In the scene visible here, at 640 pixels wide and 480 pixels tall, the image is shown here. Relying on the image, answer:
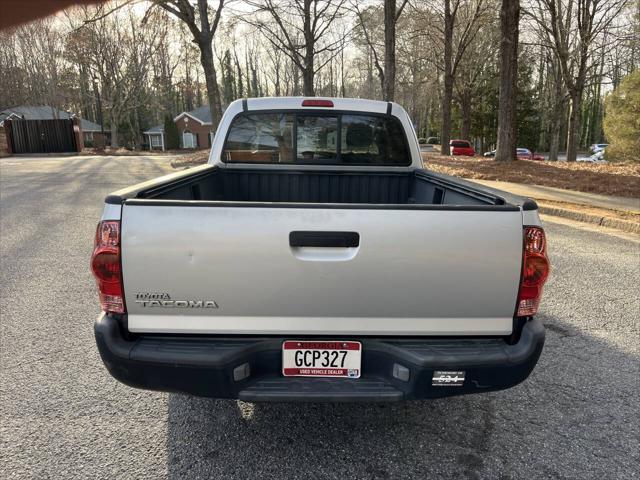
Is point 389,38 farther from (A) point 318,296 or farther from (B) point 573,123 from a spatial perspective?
(A) point 318,296

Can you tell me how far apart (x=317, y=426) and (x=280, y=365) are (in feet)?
2.55

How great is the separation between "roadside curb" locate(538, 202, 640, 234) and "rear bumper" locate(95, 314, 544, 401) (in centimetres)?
721

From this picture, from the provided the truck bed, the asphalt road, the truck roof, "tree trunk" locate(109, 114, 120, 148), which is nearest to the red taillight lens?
the truck roof

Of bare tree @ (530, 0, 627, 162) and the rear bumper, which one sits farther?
bare tree @ (530, 0, 627, 162)

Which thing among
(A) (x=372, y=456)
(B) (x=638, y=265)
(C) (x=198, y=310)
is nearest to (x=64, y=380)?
(C) (x=198, y=310)

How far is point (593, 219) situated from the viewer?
852 cm

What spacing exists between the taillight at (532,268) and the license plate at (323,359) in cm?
82

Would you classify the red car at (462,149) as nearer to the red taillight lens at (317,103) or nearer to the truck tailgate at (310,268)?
the red taillight lens at (317,103)

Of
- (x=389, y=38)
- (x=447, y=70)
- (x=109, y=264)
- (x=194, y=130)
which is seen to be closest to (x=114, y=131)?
(x=194, y=130)

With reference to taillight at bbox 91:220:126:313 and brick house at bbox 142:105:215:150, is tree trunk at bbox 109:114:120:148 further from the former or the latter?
taillight at bbox 91:220:126:313

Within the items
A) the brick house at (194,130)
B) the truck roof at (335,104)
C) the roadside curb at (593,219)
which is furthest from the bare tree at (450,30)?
the brick house at (194,130)

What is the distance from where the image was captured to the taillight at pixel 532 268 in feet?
6.84

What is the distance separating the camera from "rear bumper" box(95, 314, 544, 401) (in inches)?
81.7

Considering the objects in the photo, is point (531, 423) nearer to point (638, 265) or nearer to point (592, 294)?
point (592, 294)
